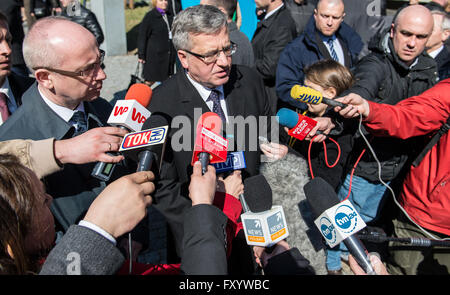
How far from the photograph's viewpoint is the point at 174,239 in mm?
2500

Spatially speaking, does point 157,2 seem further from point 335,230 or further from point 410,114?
point 335,230

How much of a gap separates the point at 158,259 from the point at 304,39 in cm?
287

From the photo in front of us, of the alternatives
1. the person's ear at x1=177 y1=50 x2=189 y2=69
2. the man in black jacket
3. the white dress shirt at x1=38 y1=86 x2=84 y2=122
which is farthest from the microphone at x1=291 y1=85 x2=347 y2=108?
the man in black jacket

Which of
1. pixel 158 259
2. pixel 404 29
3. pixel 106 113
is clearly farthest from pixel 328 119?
pixel 158 259

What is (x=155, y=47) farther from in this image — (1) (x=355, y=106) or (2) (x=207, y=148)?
(2) (x=207, y=148)

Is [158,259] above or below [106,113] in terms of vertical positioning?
below

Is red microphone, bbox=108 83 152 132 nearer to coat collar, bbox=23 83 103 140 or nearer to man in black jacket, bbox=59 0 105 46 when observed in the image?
coat collar, bbox=23 83 103 140

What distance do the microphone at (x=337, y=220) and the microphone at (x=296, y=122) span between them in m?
0.78

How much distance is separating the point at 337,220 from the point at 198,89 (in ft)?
4.45

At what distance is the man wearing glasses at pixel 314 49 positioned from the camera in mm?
3846

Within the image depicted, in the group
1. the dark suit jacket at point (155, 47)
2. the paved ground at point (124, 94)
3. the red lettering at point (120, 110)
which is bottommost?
the paved ground at point (124, 94)

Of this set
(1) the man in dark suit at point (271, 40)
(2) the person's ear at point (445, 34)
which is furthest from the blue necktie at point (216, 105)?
(2) the person's ear at point (445, 34)

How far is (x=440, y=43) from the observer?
4.29 meters

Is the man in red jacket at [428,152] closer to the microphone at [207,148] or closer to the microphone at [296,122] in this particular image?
the microphone at [296,122]
